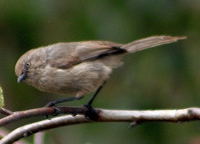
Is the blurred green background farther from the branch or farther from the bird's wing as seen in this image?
the branch

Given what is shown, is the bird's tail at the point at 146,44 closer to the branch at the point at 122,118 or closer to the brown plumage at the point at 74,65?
the brown plumage at the point at 74,65

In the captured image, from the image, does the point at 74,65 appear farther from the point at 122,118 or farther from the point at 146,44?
the point at 122,118

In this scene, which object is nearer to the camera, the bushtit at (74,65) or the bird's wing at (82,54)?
the bushtit at (74,65)

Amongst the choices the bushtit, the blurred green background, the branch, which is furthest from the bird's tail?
the branch

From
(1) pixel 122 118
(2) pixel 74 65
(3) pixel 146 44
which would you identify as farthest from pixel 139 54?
(1) pixel 122 118

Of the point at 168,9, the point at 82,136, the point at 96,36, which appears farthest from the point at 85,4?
the point at 82,136

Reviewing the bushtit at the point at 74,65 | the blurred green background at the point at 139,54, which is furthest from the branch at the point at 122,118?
the blurred green background at the point at 139,54

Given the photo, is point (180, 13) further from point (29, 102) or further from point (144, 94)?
point (29, 102)
